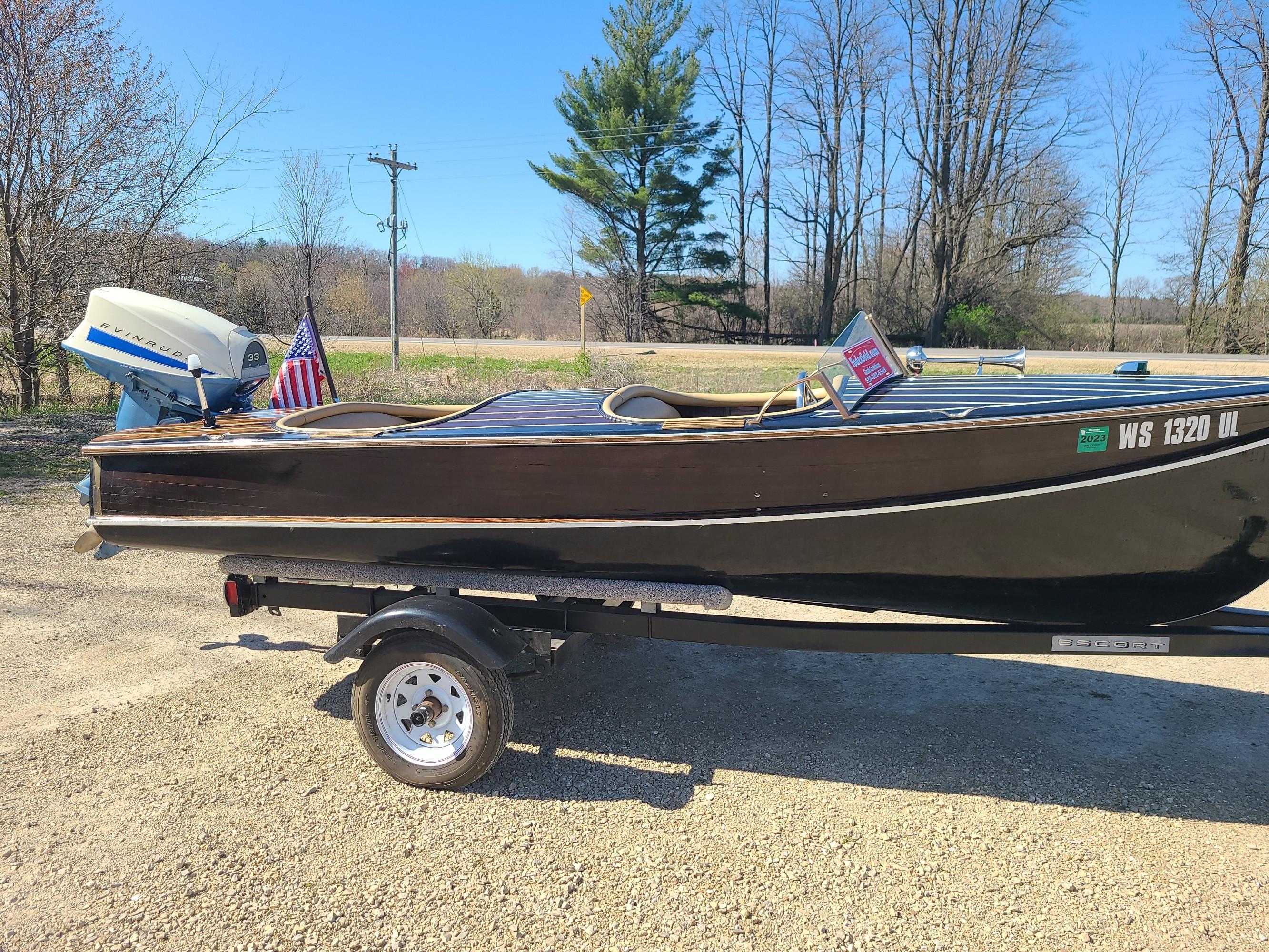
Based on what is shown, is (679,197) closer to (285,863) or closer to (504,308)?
(504,308)

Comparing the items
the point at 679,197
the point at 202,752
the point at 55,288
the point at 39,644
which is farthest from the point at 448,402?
the point at 679,197

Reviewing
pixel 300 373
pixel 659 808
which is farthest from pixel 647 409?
pixel 300 373

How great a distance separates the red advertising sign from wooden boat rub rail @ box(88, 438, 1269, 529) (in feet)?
2.40

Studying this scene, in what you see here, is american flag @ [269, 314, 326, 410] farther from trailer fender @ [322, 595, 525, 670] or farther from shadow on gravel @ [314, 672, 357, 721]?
trailer fender @ [322, 595, 525, 670]

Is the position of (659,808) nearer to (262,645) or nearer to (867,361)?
(867,361)

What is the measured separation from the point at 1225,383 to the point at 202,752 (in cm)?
425

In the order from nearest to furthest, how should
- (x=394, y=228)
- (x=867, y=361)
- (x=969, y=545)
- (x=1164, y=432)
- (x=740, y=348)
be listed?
1. (x=1164, y=432)
2. (x=969, y=545)
3. (x=867, y=361)
4. (x=394, y=228)
5. (x=740, y=348)

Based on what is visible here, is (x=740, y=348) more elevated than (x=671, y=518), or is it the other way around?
(x=740, y=348)

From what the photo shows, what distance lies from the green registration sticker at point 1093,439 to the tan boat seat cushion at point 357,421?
2.98m

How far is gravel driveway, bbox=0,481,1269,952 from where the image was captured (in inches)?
101

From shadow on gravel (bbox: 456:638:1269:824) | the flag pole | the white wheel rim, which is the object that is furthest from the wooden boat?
the flag pole

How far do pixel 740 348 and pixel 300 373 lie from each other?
25661 mm

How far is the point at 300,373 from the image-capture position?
189 inches

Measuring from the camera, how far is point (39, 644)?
15.4 ft
